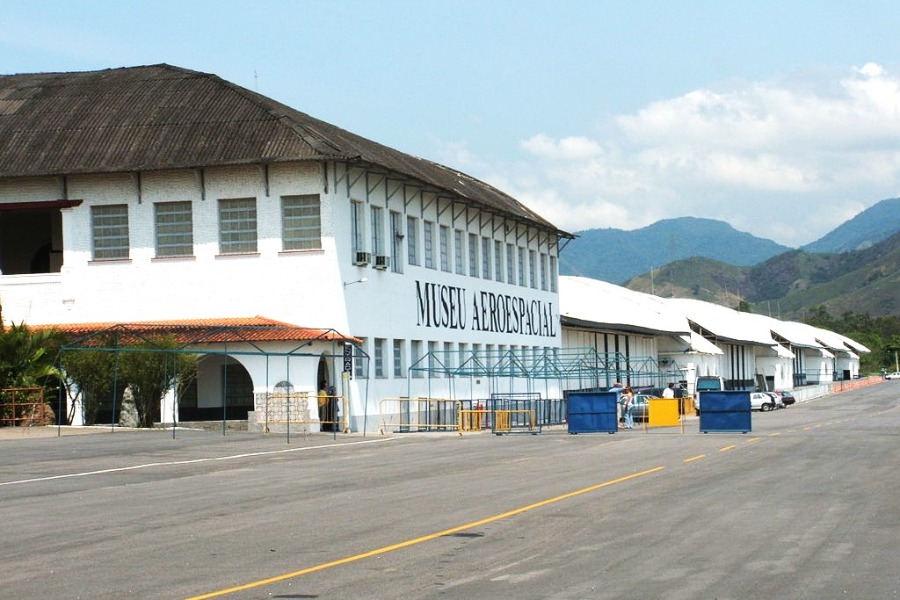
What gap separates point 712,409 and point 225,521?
25.5 m

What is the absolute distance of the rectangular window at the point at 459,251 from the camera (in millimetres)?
61906

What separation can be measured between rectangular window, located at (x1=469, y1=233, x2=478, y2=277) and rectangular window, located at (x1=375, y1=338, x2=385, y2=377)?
38.7 ft

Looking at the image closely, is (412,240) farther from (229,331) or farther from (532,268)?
(532,268)

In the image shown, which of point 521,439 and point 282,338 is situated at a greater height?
point 282,338

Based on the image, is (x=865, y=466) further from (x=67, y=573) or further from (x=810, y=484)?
(x=67, y=573)

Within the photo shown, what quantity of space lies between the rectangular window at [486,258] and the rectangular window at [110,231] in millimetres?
19905

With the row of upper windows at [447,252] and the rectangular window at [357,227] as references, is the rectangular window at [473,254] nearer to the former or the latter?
the row of upper windows at [447,252]

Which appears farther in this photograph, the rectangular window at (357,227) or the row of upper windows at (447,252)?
the row of upper windows at (447,252)

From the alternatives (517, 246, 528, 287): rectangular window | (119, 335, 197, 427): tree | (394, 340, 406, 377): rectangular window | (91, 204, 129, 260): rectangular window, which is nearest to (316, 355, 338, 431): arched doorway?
(119, 335, 197, 427): tree

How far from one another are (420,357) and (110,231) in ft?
44.6

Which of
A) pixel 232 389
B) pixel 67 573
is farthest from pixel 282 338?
pixel 67 573

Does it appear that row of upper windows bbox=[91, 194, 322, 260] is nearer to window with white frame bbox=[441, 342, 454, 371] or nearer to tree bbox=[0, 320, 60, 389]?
tree bbox=[0, 320, 60, 389]

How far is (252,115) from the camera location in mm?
50188

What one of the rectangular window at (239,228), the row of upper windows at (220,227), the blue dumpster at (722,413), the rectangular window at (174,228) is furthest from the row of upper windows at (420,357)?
the blue dumpster at (722,413)
